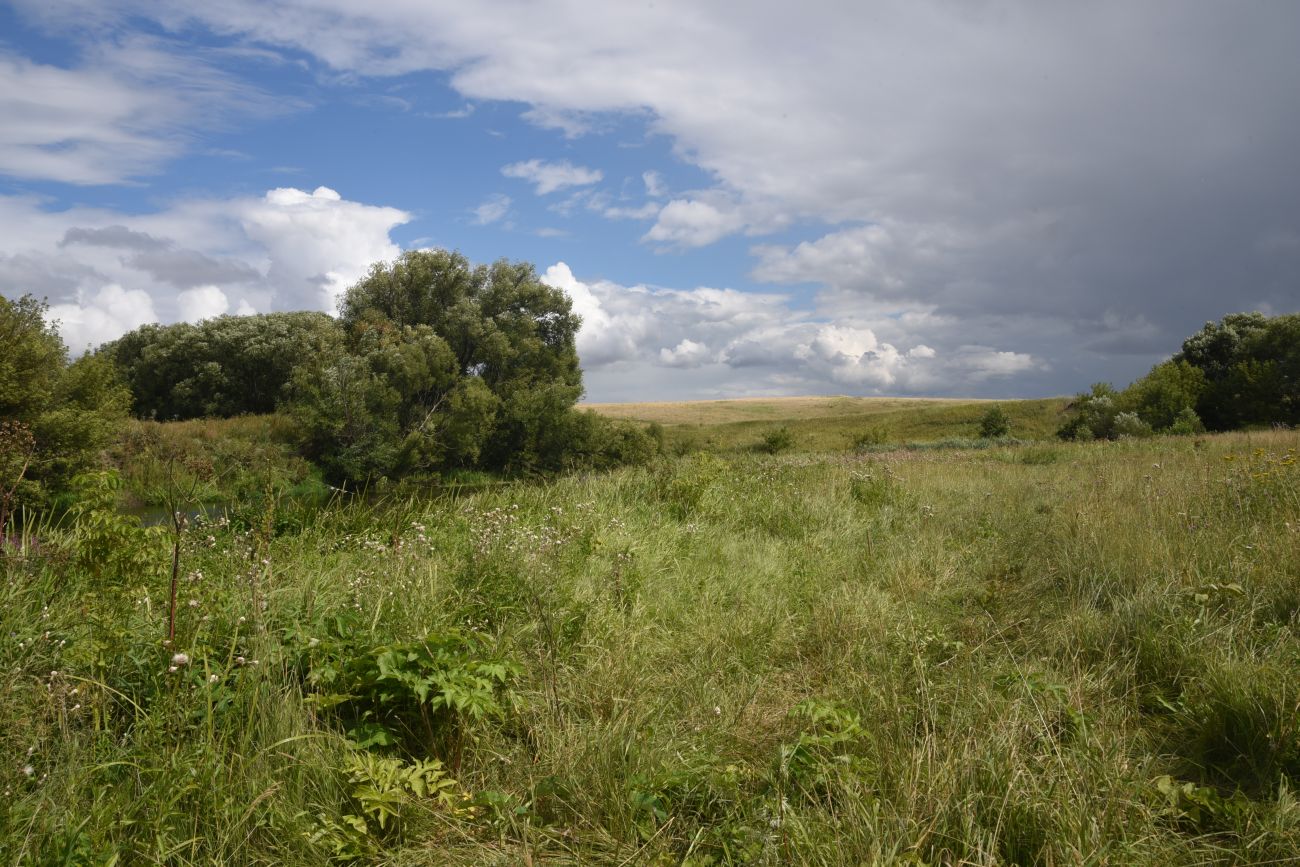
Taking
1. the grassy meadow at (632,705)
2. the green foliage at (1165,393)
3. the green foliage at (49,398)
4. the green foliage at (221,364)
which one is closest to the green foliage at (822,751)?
the grassy meadow at (632,705)

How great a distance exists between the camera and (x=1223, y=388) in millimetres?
34156

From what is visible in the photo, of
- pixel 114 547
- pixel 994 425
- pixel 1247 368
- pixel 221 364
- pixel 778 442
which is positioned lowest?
pixel 778 442

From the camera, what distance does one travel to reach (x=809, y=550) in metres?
7.10

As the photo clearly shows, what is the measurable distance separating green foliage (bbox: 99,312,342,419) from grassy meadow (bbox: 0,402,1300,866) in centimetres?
3731

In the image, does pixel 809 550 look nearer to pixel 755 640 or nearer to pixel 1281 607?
pixel 755 640

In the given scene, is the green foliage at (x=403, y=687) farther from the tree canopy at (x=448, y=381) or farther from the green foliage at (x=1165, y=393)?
the green foliage at (x=1165, y=393)

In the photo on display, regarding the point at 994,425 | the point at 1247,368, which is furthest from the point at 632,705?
the point at 994,425

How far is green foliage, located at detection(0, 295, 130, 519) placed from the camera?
64.7ft

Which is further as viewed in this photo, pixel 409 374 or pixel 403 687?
pixel 409 374

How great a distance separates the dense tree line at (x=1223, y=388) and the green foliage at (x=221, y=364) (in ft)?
123

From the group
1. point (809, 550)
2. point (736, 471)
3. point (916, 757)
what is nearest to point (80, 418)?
point (736, 471)

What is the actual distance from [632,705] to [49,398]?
2469cm

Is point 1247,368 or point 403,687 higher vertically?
point 1247,368

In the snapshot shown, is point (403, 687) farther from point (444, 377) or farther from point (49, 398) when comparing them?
point (444, 377)
